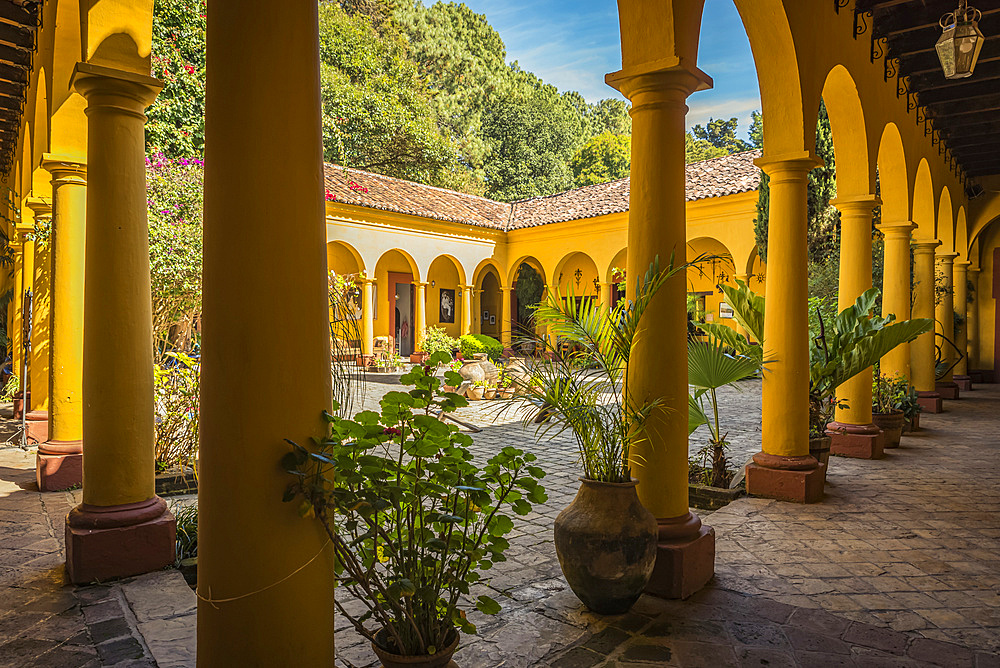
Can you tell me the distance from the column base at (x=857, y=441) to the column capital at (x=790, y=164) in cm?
359

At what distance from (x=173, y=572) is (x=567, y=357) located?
2.72 metres

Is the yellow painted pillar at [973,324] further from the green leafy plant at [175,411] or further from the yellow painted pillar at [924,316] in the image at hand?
the green leafy plant at [175,411]

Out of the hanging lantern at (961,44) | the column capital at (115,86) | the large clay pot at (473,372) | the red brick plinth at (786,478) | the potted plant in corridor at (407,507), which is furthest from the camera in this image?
the large clay pot at (473,372)

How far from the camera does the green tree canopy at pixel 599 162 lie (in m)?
38.8

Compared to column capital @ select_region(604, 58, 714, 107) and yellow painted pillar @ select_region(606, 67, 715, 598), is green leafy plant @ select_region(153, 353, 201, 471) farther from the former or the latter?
column capital @ select_region(604, 58, 714, 107)

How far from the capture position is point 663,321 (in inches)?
144

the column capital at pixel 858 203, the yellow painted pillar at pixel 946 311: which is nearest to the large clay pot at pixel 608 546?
the column capital at pixel 858 203

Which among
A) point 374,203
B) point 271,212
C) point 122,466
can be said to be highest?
point 374,203

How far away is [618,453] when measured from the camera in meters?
3.48

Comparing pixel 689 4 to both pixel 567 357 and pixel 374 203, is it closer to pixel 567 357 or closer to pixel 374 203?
pixel 567 357

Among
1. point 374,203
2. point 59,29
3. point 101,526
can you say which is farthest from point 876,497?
point 374,203

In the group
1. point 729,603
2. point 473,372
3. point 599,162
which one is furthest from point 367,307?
point 599,162

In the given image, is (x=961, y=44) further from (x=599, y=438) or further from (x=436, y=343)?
(x=436, y=343)

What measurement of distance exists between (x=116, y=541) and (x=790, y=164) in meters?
5.56
